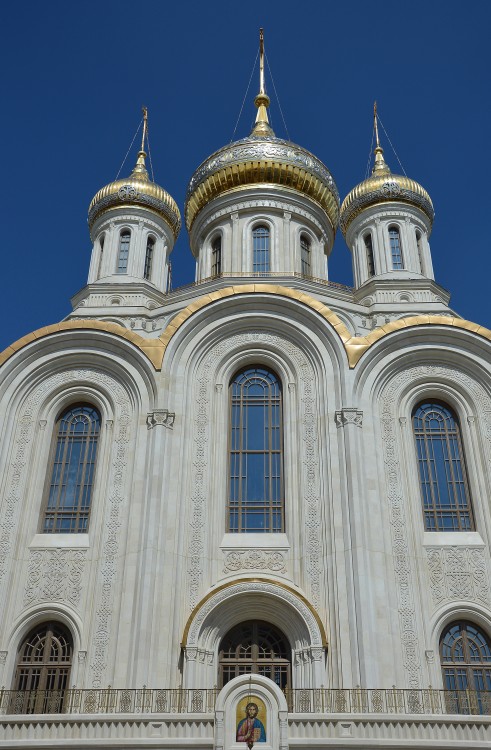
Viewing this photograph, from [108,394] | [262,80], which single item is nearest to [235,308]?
[108,394]

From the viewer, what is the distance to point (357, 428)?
14.8 metres

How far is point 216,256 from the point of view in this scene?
2130 cm

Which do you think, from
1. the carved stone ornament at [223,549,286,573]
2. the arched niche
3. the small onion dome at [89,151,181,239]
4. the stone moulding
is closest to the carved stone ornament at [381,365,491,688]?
the stone moulding

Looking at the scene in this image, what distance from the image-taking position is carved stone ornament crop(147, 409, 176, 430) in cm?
1500

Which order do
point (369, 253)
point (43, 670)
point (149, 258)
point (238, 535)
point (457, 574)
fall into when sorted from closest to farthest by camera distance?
point (43, 670)
point (457, 574)
point (238, 535)
point (369, 253)
point (149, 258)

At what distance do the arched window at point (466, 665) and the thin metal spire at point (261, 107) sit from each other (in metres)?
16.1

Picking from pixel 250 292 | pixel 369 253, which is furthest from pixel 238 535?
pixel 369 253

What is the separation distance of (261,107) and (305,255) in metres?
7.56

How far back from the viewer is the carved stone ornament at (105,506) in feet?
44.3

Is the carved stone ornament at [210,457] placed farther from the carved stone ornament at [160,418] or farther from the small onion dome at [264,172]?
the small onion dome at [264,172]

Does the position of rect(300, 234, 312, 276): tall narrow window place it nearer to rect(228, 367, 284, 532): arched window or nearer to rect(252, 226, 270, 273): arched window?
rect(252, 226, 270, 273): arched window

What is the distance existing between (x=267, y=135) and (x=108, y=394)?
38.7 ft

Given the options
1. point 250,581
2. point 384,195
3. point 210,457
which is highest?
point 384,195

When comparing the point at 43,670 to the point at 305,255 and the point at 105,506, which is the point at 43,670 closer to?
the point at 105,506
